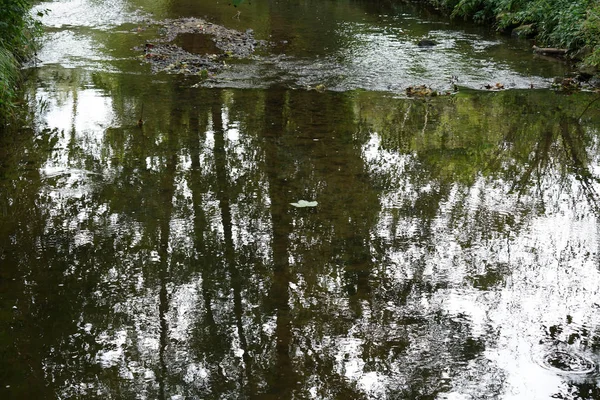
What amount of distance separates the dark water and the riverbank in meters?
2.99

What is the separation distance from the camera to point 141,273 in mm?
4496

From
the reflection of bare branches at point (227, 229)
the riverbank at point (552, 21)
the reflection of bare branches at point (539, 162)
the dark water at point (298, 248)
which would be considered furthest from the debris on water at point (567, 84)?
the reflection of bare branches at point (227, 229)

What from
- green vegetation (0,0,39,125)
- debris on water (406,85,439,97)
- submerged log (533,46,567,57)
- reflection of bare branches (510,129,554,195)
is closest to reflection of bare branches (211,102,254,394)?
green vegetation (0,0,39,125)

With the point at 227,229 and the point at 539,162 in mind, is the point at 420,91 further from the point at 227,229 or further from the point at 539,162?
the point at 227,229

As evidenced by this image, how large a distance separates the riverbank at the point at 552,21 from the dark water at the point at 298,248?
2985mm

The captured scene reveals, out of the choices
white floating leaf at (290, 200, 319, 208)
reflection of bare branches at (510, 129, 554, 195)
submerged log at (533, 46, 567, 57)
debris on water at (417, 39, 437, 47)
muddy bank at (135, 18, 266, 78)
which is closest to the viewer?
white floating leaf at (290, 200, 319, 208)

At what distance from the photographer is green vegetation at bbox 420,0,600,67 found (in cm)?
1175

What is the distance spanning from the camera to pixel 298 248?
493 cm

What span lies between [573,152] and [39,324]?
20.3 feet

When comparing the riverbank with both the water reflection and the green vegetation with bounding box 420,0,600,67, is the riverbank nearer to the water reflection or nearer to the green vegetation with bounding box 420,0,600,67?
the green vegetation with bounding box 420,0,600,67

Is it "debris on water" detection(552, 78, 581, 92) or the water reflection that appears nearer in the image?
the water reflection

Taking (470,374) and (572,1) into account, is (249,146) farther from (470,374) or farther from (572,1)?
(572,1)

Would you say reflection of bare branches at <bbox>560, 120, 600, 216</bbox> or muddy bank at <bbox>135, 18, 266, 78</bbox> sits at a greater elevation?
muddy bank at <bbox>135, 18, 266, 78</bbox>

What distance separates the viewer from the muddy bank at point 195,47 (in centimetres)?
1165
